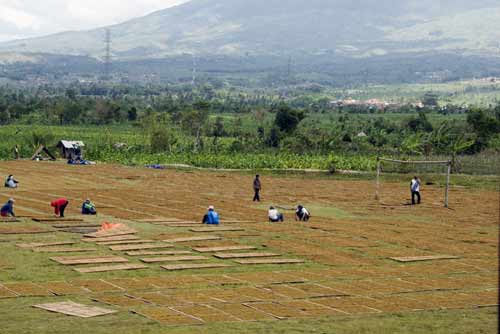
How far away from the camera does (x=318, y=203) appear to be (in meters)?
45.8

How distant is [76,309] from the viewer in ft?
67.2

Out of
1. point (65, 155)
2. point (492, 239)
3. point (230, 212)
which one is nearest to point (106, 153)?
point (65, 155)

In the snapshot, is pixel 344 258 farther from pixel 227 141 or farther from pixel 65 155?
pixel 227 141

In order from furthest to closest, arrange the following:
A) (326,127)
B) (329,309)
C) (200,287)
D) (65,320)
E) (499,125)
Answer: (326,127) < (499,125) < (200,287) < (329,309) < (65,320)

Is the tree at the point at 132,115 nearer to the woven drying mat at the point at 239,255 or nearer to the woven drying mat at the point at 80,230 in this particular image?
the woven drying mat at the point at 80,230

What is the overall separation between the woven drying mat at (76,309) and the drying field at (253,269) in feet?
0.91

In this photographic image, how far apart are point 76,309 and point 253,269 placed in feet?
21.5

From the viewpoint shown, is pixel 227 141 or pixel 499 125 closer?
pixel 499 125

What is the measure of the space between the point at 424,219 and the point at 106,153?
4536 centimetres

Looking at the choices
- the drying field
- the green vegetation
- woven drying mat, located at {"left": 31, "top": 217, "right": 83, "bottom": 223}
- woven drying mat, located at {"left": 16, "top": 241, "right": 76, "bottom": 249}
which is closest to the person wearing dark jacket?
the drying field

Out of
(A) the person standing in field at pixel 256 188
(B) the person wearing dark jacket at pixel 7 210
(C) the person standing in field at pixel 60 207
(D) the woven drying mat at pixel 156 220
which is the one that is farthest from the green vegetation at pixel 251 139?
(B) the person wearing dark jacket at pixel 7 210

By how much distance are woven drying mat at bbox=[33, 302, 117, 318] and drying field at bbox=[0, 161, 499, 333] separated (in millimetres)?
276

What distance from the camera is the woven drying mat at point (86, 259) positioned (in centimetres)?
2566

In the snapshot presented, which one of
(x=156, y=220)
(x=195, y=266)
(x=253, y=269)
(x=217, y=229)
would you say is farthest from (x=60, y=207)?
(x=253, y=269)
